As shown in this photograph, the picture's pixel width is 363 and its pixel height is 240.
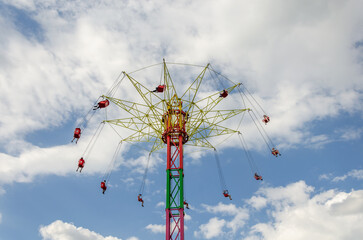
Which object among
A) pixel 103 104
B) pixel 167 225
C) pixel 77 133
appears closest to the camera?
pixel 167 225

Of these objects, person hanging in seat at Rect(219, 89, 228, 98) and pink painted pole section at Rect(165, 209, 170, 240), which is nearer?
pink painted pole section at Rect(165, 209, 170, 240)

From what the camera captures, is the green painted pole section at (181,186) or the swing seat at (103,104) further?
the swing seat at (103,104)

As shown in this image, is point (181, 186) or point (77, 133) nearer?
point (77, 133)

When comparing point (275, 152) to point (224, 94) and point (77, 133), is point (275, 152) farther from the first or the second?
point (77, 133)

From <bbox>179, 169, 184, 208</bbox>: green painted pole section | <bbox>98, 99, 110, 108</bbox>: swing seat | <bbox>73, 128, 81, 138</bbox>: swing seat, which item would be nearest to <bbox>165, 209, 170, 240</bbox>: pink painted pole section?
<bbox>179, 169, 184, 208</bbox>: green painted pole section

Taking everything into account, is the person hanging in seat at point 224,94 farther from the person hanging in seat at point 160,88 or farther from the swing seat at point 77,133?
the swing seat at point 77,133

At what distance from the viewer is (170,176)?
3503 cm

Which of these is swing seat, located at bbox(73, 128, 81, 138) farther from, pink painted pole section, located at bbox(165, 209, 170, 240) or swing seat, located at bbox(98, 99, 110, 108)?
pink painted pole section, located at bbox(165, 209, 170, 240)

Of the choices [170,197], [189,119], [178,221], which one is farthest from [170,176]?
[189,119]

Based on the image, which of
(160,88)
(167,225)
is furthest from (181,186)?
(160,88)

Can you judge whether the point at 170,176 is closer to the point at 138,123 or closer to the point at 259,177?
the point at 138,123

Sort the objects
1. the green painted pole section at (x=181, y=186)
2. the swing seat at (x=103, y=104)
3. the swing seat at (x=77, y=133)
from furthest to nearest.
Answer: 1. the swing seat at (x=103, y=104)
2. the swing seat at (x=77, y=133)
3. the green painted pole section at (x=181, y=186)

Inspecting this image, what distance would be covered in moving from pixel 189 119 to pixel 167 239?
14.3 meters

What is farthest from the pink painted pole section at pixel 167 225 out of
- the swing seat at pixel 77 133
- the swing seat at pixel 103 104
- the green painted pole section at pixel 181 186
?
the swing seat at pixel 103 104
